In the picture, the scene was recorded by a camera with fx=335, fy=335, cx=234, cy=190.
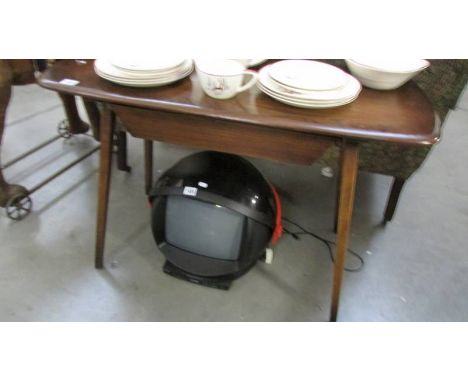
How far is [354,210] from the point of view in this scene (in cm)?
155

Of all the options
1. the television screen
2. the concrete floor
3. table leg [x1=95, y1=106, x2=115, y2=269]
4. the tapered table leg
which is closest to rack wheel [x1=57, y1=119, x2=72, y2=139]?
the tapered table leg

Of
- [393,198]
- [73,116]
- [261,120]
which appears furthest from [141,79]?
[73,116]

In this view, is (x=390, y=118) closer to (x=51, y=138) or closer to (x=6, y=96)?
(x=6, y=96)

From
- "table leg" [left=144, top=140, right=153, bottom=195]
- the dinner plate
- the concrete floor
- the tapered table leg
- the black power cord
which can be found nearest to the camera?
the dinner plate

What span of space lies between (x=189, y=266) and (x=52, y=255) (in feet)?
1.82

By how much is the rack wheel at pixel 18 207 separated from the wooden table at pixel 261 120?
2.38 ft

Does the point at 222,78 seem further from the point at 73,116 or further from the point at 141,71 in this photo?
the point at 73,116

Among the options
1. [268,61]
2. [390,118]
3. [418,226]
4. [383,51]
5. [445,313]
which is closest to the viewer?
[390,118]

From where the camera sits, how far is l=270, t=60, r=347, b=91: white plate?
2.47ft

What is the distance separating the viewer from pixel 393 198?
1.40 meters

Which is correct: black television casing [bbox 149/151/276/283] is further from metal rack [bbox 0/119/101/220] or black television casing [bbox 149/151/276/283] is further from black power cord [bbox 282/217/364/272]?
metal rack [bbox 0/119/101/220]

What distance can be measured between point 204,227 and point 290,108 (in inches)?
19.0

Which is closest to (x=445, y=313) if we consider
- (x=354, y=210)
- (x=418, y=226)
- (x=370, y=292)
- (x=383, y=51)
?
(x=370, y=292)

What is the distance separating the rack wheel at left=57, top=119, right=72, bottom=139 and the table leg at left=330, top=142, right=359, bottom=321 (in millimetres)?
1646
